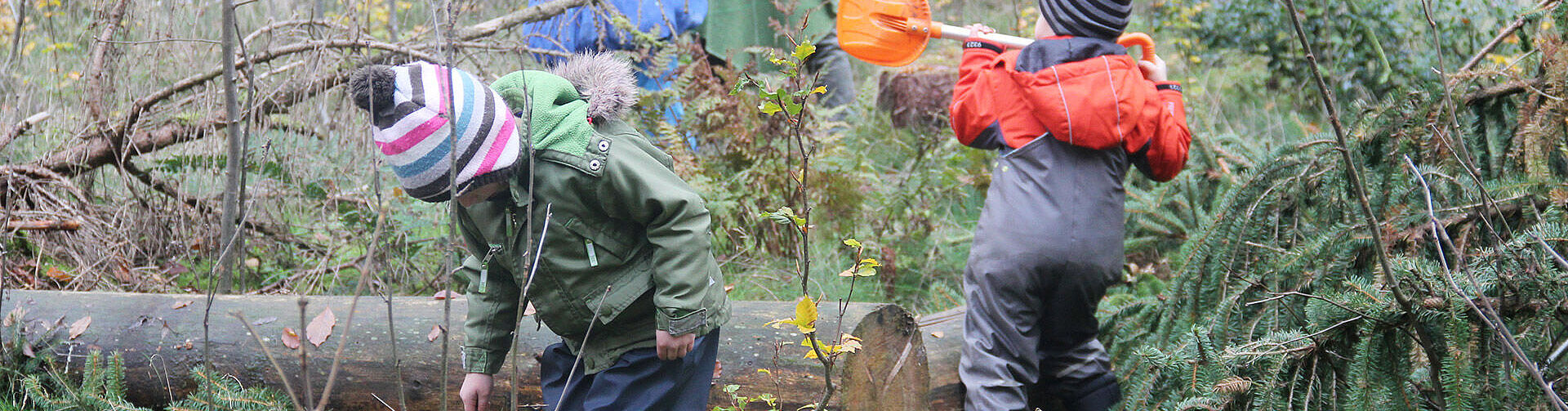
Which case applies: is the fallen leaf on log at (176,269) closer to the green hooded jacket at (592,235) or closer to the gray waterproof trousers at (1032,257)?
the green hooded jacket at (592,235)

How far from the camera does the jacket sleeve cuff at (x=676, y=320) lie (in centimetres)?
242

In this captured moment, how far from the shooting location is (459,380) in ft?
10.6

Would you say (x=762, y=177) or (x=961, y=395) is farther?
(x=762, y=177)

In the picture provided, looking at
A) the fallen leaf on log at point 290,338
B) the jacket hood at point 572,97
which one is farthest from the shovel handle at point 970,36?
the fallen leaf on log at point 290,338

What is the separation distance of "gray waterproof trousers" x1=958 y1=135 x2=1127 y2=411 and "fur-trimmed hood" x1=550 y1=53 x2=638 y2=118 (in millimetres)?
1247

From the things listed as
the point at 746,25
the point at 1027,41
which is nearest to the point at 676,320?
the point at 1027,41

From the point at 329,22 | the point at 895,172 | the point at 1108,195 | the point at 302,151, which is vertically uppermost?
the point at 329,22

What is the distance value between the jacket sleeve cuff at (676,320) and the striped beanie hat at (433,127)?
48 centimetres

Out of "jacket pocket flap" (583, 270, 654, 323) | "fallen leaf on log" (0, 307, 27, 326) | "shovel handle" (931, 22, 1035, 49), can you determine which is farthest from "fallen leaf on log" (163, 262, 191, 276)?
"shovel handle" (931, 22, 1035, 49)

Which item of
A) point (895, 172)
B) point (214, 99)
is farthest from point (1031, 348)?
point (214, 99)

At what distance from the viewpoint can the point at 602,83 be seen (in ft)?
8.61

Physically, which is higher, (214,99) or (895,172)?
(214,99)

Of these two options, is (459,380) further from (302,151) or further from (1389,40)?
(1389,40)

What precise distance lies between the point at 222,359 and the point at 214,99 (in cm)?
154
